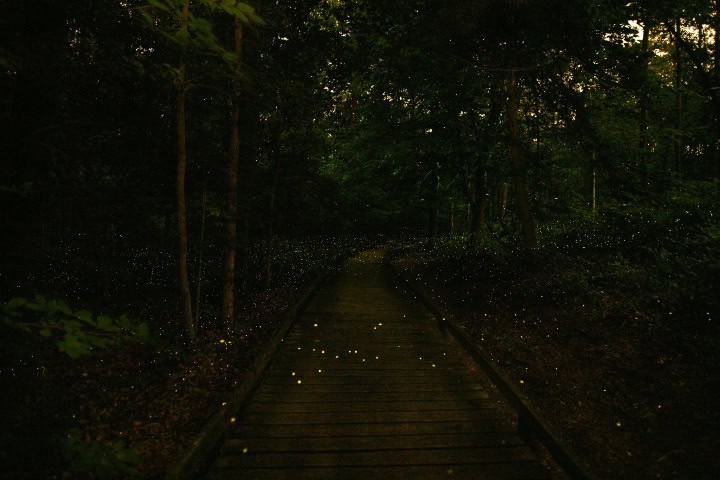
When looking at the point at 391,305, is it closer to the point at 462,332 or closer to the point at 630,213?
the point at 462,332

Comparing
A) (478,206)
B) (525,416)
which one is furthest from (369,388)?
(478,206)

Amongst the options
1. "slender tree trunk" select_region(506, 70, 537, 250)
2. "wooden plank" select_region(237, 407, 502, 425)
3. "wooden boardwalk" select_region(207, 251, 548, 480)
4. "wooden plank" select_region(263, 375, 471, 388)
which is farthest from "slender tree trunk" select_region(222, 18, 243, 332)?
"slender tree trunk" select_region(506, 70, 537, 250)

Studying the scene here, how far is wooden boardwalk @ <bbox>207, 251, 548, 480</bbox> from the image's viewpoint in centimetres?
456

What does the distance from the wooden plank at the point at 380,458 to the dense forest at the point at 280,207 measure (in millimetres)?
703

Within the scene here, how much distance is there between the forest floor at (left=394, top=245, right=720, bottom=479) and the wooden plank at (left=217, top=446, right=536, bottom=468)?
2.90 feet

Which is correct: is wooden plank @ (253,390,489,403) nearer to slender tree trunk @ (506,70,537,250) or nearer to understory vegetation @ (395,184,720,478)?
understory vegetation @ (395,184,720,478)

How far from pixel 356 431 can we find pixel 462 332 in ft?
11.6

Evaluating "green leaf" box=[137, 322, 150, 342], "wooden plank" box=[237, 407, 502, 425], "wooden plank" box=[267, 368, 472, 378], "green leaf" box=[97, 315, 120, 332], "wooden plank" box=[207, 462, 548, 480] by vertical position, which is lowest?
"wooden plank" box=[207, 462, 548, 480]

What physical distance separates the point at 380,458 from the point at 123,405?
12.9 ft

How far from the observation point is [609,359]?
269 inches

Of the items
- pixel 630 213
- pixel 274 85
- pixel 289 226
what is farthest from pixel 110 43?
pixel 630 213

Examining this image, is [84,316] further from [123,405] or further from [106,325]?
[123,405]

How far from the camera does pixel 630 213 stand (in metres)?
13.4

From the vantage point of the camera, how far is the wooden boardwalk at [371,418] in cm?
456
